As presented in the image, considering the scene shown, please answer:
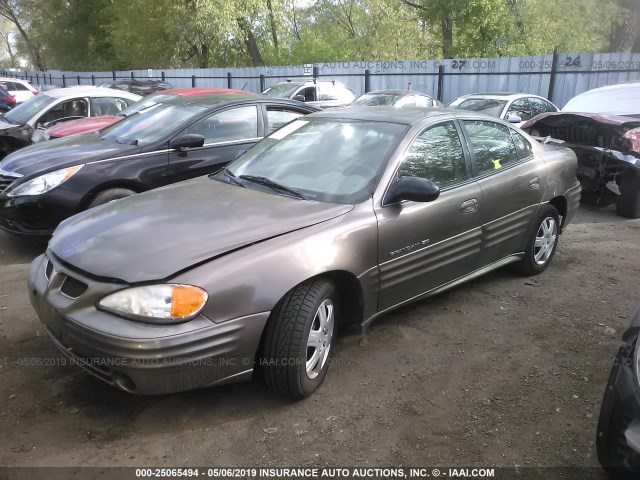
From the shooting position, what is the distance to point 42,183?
16.8ft

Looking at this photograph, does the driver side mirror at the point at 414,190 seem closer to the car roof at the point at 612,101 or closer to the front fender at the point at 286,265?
the front fender at the point at 286,265

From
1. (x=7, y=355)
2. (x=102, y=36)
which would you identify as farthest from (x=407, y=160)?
(x=102, y=36)

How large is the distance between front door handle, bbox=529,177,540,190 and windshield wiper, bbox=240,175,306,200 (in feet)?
7.36

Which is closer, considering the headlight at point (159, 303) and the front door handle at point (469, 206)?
the headlight at point (159, 303)

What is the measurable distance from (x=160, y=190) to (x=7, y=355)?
4.80 ft

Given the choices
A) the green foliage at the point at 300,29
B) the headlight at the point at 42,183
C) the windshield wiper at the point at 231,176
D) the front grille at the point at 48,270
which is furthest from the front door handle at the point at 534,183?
the green foliage at the point at 300,29

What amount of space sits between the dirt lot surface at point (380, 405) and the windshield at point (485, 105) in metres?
6.71

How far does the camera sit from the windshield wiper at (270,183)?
352 cm

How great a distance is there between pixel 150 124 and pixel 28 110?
4694 mm

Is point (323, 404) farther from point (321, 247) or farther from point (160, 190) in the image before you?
point (160, 190)

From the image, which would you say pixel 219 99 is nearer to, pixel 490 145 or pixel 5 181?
pixel 5 181

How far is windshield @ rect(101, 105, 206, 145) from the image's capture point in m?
5.82

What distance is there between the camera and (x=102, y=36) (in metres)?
40.1

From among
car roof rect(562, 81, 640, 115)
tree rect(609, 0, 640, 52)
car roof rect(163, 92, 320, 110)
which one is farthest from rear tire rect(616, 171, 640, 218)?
tree rect(609, 0, 640, 52)
